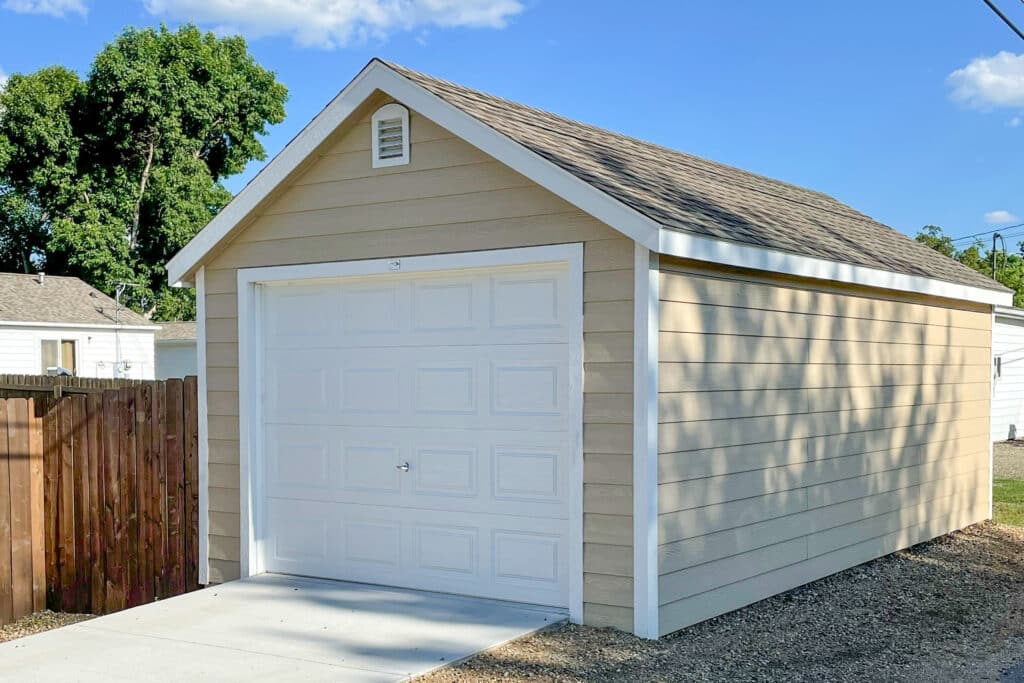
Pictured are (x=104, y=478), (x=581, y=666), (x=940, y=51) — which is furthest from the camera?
(x=940, y=51)

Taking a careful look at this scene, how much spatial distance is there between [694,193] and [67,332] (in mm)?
24953

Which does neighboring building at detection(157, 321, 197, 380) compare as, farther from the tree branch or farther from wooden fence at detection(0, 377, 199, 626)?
wooden fence at detection(0, 377, 199, 626)

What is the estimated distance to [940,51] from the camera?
2612 cm

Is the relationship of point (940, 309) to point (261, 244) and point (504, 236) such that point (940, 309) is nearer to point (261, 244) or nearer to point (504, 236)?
point (504, 236)

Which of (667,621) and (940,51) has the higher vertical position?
(940,51)

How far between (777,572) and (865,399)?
6.43 feet

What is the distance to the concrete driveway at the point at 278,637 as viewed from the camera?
5754 millimetres

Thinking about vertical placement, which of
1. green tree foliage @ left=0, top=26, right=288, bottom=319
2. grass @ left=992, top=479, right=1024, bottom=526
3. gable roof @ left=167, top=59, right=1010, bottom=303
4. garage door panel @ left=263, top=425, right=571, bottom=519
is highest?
green tree foliage @ left=0, top=26, right=288, bottom=319

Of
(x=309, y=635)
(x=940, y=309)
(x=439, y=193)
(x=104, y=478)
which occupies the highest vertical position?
(x=439, y=193)

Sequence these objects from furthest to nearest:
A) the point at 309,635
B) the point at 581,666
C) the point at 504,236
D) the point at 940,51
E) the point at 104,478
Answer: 1. the point at 940,51
2. the point at 104,478
3. the point at 504,236
4. the point at 309,635
5. the point at 581,666

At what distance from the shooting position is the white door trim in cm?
667

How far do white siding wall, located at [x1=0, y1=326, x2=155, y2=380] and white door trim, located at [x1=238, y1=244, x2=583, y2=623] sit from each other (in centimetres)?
2149

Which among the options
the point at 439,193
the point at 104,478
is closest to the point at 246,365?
the point at 104,478

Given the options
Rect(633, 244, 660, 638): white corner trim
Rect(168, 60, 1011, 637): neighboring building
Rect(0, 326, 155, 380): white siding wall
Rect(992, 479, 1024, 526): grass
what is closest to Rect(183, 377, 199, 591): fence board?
Rect(168, 60, 1011, 637): neighboring building
